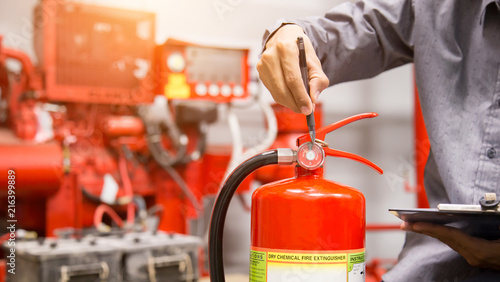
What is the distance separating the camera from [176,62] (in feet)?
8.07

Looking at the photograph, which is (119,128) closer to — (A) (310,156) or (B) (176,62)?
(B) (176,62)

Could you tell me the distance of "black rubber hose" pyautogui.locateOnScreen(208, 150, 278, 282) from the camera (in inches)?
30.4

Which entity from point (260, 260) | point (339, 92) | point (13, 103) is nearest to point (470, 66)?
point (260, 260)

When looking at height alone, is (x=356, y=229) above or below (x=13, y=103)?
below

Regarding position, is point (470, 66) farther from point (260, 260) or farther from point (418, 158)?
point (418, 158)

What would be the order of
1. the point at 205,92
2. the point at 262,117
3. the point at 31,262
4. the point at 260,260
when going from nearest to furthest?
the point at 260,260 → the point at 31,262 → the point at 205,92 → the point at 262,117

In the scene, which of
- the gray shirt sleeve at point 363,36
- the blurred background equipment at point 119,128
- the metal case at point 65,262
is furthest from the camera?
the blurred background equipment at point 119,128

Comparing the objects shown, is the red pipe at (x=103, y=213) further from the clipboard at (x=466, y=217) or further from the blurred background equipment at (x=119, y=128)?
the clipboard at (x=466, y=217)

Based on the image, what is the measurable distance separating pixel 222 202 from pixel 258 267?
0.12 meters

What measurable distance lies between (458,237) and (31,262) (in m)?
1.39

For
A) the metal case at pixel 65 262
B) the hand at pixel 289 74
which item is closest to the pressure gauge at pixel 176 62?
the metal case at pixel 65 262

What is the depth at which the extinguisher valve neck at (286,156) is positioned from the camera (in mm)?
757

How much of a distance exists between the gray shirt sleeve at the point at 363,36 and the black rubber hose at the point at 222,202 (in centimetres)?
25

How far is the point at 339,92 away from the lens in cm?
362
